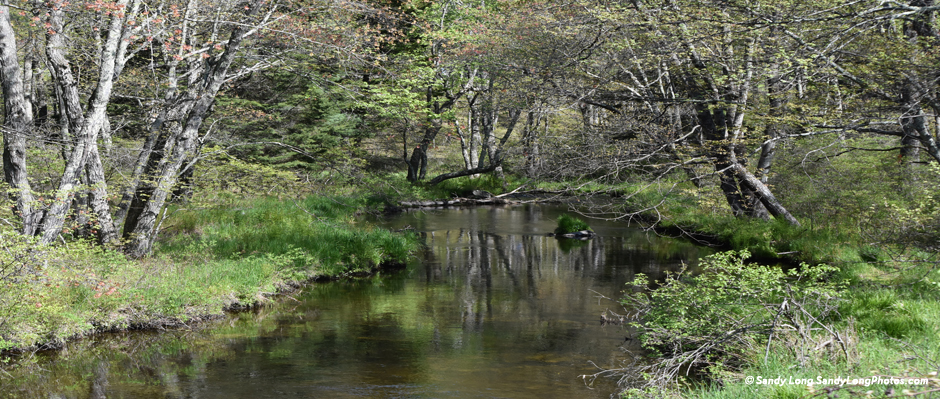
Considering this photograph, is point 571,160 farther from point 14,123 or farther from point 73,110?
point 14,123

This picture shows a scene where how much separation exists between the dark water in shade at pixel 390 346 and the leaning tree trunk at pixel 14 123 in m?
2.12

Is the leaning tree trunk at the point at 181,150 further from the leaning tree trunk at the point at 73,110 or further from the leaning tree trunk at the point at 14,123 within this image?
the leaning tree trunk at the point at 14,123

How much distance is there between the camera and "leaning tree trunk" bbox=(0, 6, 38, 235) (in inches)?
337

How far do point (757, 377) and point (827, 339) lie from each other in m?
1.06

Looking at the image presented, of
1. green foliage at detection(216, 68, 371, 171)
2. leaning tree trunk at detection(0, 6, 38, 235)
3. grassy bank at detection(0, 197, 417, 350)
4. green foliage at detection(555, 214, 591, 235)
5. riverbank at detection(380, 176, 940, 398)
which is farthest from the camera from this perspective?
green foliage at detection(216, 68, 371, 171)

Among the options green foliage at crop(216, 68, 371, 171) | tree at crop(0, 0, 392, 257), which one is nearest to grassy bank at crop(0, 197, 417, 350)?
tree at crop(0, 0, 392, 257)

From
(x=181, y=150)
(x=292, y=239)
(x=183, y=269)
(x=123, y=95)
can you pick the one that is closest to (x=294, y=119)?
(x=292, y=239)

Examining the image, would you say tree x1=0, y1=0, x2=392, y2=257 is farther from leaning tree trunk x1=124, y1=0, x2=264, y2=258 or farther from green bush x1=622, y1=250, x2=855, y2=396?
green bush x1=622, y1=250, x2=855, y2=396

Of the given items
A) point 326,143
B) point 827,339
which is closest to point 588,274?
point 827,339

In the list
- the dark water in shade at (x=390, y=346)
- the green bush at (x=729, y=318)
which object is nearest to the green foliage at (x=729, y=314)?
the green bush at (x=729, y=318)

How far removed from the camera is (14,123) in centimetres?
865

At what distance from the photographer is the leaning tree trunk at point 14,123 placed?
28.1ft

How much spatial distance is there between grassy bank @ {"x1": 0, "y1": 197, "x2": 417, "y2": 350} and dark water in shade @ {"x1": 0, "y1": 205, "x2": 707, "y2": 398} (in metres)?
0.37

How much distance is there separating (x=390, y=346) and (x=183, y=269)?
14.0 ft
